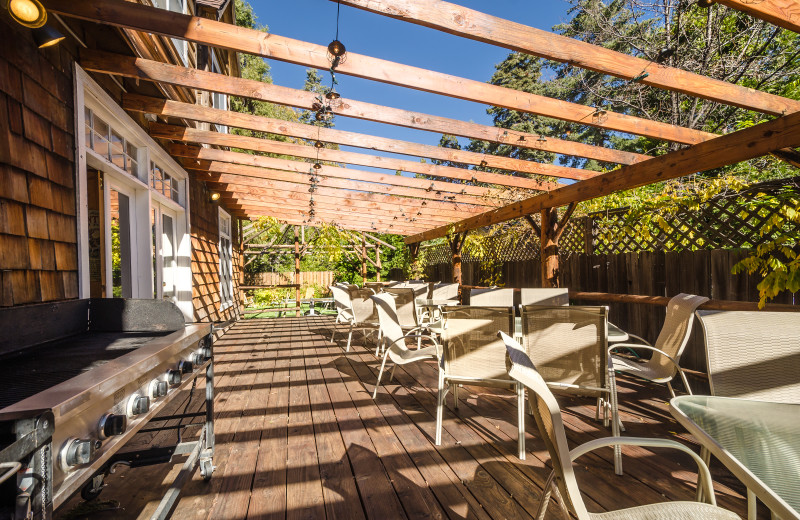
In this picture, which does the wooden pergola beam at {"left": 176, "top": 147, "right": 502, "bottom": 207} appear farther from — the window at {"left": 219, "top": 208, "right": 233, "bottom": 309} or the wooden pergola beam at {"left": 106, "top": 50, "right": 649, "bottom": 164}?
the window at {"left": 219, "top": 208, "right": 233, "bottom": 309}

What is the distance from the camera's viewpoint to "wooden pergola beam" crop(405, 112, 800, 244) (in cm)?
264

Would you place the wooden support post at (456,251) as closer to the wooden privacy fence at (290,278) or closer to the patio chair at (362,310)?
the patio chair at (362,310)

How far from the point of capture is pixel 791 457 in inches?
47.0

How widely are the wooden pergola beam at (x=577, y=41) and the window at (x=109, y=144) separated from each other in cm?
226

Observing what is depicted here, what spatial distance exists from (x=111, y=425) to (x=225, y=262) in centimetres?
823

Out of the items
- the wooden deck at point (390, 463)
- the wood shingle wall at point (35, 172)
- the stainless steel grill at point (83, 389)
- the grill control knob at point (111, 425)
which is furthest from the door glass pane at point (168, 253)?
the grill control knob at point (111, 425)

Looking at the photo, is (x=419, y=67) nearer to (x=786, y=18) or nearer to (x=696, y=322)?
(x=786, y=18)

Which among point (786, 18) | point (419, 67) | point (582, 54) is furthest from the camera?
point (419, 67)

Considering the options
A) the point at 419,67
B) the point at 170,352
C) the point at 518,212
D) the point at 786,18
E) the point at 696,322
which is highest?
the point at 419,67

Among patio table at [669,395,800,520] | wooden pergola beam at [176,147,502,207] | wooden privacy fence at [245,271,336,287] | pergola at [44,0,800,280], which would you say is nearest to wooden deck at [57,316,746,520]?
patio table at [669,395,800,520]

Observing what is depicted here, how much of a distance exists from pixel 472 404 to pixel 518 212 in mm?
3472

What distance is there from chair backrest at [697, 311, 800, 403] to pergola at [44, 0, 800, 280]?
5.09ft

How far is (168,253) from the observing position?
5082 mm

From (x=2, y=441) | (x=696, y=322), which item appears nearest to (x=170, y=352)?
(x=2, y=441)
